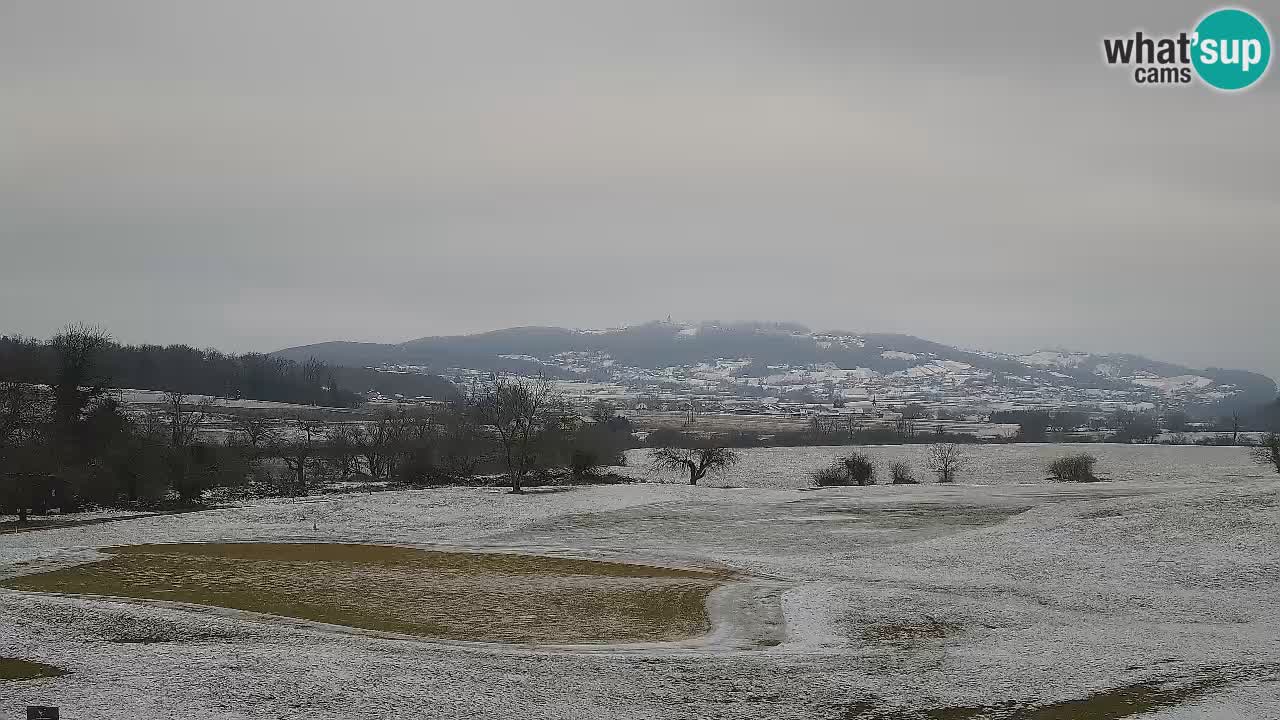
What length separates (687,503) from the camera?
6294 cm

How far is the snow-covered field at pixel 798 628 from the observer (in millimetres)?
21125

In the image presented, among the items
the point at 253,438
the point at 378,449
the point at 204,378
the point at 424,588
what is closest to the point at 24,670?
the point at 424,588

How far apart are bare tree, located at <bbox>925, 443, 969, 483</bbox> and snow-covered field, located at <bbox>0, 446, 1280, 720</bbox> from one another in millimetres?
27758

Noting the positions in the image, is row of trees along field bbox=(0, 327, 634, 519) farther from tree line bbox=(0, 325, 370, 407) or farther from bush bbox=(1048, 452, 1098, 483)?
tree line bbox=(0, 325, 370, 407)

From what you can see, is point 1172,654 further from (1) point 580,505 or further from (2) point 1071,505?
(1) point 580,505

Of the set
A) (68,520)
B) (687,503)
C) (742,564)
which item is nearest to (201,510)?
(68,520)

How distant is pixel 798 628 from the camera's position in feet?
94.4

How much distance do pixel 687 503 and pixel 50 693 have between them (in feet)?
148

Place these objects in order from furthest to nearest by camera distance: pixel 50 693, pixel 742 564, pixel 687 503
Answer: pixel 687 503 < pixel 742 564 < pixel 50 693

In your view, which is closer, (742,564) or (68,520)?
(742,564)

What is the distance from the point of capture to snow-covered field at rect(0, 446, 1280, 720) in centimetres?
2112

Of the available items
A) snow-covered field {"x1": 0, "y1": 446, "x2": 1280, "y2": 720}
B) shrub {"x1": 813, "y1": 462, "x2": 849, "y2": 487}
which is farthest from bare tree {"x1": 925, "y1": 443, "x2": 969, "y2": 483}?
snow-covered field {"x1": 0, "y1": 446, "x2": 1280, "y2": 720}

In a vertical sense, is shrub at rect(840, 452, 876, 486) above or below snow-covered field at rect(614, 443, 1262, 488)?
above

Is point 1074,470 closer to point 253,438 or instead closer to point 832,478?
point 832,478
